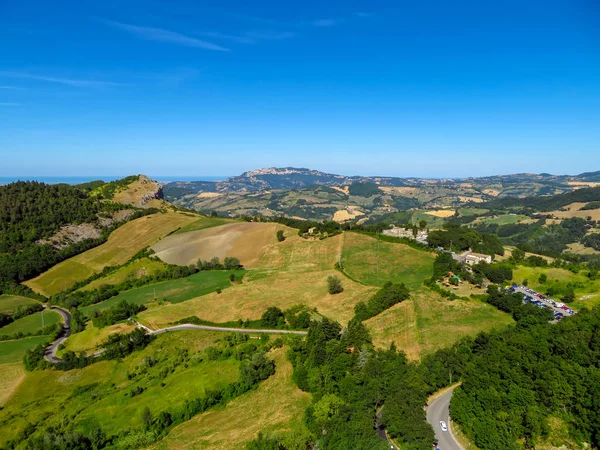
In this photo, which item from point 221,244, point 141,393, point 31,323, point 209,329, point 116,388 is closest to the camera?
point 141,393

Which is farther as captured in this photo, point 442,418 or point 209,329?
point 209,329

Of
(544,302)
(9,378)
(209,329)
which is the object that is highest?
(544,302)

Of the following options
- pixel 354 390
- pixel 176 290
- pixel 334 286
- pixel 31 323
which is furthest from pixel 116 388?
pixel 334 286

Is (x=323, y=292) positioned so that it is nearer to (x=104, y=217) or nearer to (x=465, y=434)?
(x=465, y=434)

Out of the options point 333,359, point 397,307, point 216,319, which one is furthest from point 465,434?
point 216,319

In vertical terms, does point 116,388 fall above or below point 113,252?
below

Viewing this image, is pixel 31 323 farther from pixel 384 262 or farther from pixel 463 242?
pixel 463 242

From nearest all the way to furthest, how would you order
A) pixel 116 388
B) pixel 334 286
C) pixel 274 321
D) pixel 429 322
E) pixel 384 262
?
pixel 116 388 < pixel 429 322 < pixel 274 321 < pixel 334 286 < pixel 384 262
